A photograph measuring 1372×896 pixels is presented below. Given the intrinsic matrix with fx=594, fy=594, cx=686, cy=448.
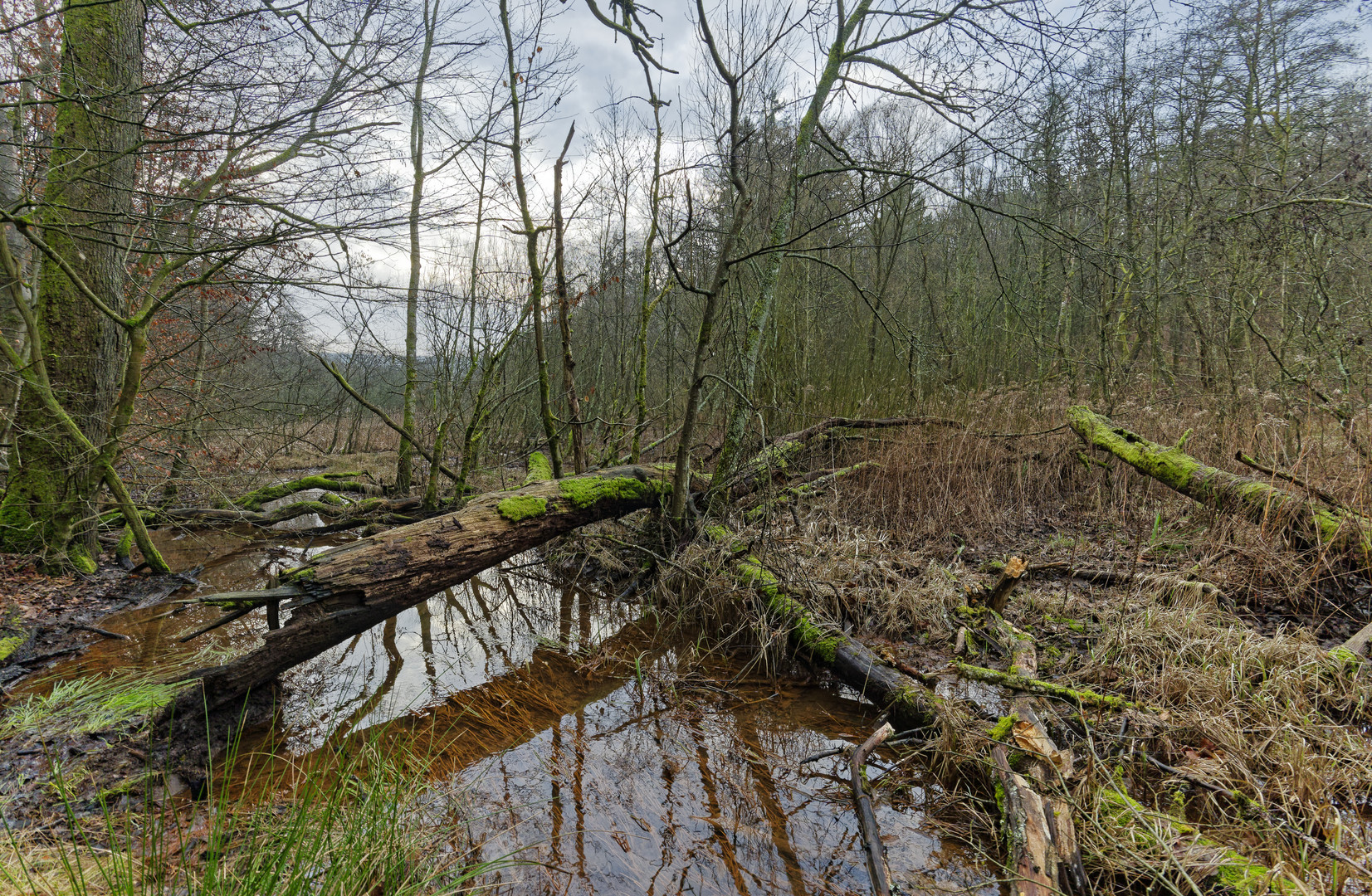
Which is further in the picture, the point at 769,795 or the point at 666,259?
the point at 666,259

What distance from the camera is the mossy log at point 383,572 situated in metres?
2.89

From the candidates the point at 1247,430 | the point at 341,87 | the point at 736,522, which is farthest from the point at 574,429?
the point at 1247,430

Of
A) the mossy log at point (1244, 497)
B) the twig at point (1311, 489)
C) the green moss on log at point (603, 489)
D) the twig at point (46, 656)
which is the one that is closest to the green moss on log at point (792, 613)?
the green moss on log at point (603, 489)

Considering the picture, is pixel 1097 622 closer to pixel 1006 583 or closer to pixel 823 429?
pixel 1006 583

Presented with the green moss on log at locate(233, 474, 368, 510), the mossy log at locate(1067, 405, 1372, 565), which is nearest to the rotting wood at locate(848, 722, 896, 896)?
the mossy log at locate(1067, 405, 1372, 565)

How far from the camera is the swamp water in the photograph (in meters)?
2.14

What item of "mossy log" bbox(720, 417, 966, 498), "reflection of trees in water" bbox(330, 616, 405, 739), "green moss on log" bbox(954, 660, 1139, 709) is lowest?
"reflection of trees in water" bbox(330, 616, 405, 739)

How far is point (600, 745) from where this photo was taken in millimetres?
2939

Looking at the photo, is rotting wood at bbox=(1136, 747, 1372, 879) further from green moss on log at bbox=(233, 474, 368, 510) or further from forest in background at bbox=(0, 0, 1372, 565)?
green moss on log at bbox=(233, 474, 368, 510)

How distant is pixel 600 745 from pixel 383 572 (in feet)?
4.81

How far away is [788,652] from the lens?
144 inches

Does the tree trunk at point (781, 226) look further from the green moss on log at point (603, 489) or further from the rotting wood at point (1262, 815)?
the rotting wood at point (1262, 815)

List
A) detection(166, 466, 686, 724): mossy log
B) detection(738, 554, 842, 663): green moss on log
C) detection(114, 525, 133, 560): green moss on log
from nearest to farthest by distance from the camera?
detection(166, 466, 686, 724): mossy log → detection(738, 554, 842, 663): green moss on log → detection(114, 525, 133, 560): green moss on log

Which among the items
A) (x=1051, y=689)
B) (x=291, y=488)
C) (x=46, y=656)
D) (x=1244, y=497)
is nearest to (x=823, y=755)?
(x=1051, y=689)
